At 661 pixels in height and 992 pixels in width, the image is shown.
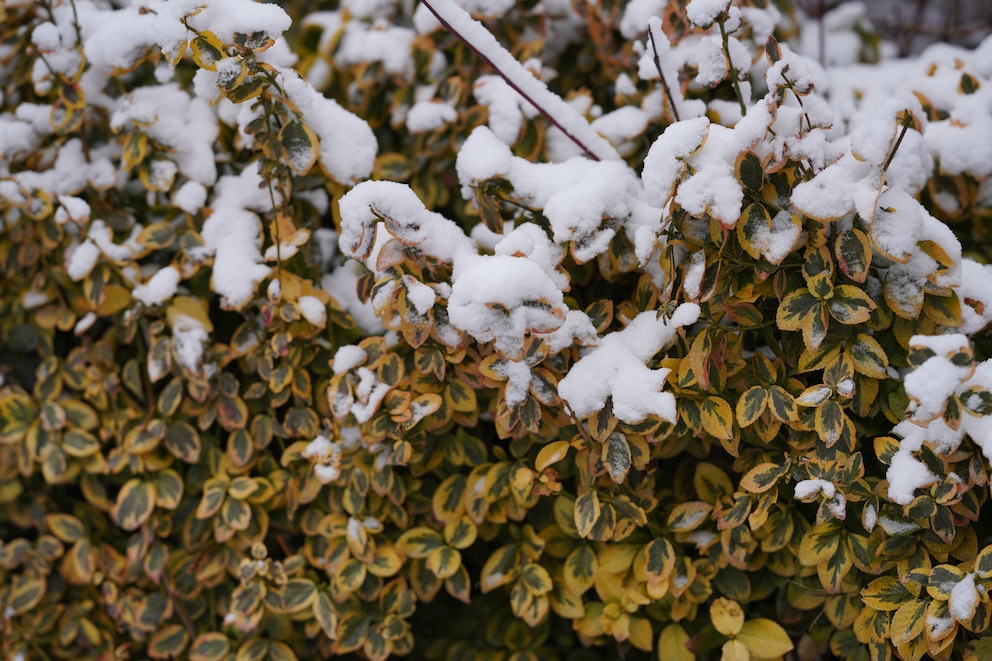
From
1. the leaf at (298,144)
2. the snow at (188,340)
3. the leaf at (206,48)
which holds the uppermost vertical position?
the leaf at (206,48)

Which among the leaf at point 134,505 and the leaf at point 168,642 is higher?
the leaf at point 134,505

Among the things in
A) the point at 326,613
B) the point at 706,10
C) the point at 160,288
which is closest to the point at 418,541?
the point at 326,613

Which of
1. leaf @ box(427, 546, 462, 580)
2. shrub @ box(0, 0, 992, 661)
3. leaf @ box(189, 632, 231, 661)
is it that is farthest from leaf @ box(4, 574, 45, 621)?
leaf @ box(427, 546, 462, 580)

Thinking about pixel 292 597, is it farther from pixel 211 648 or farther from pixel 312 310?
pixel 312 310

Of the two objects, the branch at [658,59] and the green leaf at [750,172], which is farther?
the branch at [658,59]

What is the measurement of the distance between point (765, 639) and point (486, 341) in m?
0.70

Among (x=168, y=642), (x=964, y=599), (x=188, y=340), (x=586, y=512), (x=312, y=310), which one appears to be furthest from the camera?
(x=168, y=642)

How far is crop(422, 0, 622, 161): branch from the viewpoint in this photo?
1.30 metres

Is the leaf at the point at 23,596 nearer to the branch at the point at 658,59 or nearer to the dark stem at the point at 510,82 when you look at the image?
the dark stem at the point at 510,82

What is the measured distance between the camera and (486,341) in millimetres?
1150

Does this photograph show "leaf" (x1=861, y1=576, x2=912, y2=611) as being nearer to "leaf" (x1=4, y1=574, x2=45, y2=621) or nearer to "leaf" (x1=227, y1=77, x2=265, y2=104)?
"leaf" (x1=227, y1=77, x2=265, y2=104)

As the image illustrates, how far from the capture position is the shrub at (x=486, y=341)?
1.14 metres

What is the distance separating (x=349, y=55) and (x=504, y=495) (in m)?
1.03

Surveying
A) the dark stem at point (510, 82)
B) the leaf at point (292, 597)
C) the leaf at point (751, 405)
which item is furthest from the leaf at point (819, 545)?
the leaf at point (292, 597)
